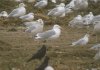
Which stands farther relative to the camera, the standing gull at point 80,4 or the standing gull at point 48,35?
the standing gull at point 80,4

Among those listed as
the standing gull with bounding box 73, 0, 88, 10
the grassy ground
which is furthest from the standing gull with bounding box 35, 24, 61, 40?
the standing gull with bounding box 73, 0, 88, 10

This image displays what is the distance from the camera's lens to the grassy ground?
13.0m

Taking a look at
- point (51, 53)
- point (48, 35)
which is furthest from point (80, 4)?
point (51, 53)

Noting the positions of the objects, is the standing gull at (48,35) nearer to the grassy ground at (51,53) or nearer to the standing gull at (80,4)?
the grassy ground at (51,53)

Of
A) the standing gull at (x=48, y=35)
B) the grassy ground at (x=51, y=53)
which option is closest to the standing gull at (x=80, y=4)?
the grassy ground at (x=51, y=53)

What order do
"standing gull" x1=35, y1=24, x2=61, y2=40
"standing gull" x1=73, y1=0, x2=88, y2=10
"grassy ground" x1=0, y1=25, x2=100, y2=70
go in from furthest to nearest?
"standing gull" x1=73, y1=0, x2=88, y2=10
"standing gull" x1=35, y1=24, x2=61, y2=40
"grassy ground" x1=0, y1=25, x2=100, y2=70

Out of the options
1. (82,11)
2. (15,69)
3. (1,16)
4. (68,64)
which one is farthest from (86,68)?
(82,11)

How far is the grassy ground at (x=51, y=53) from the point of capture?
12969 millimetres

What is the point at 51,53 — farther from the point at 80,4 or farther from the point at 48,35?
the point at 80,4

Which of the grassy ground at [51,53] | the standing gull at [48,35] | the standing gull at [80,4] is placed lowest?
the grassy ground at [51,53]

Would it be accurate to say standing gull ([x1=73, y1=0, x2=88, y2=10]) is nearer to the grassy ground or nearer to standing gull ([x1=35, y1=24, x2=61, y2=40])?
the grassy ground

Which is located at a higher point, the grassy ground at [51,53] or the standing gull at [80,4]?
the standing gull at [80,4]

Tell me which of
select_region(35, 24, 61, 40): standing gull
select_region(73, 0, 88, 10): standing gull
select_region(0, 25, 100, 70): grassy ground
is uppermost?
select_region(73, 0, 88, 10): standing gull

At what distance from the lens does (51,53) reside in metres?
14.9
